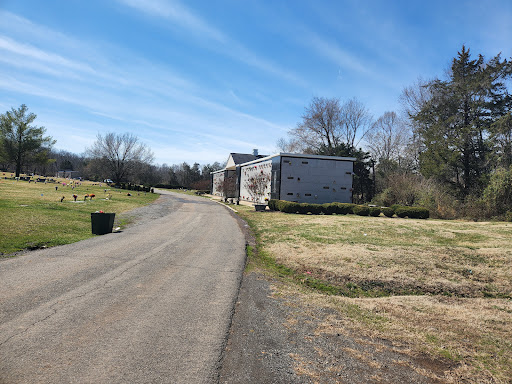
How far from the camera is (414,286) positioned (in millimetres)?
7602

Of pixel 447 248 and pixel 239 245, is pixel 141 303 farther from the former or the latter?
pixel 447 248

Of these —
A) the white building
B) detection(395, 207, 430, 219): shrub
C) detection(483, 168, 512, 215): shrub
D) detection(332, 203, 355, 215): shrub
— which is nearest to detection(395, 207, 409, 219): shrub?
detection(395, 207, 430, 219): shrub

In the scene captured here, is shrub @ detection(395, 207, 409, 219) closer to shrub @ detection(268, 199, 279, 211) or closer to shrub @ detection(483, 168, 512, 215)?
shrub @ detection(483, 168, 512, 215)

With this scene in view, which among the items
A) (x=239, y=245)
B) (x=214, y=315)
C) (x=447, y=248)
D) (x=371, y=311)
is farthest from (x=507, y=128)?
(x=214, y=315)

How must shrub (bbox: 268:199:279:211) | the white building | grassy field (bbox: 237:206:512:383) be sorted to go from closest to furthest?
grassy field (bbox: 237:206:512:383) < shrub (bbox: 268:199:279:211) < the white building

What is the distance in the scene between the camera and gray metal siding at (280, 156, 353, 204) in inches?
1166

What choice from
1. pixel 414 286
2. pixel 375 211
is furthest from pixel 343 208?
pixel 414 286

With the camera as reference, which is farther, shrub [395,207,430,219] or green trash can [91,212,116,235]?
shrub [395,207,430,219]

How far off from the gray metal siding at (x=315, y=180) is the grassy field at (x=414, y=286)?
50.3 feet

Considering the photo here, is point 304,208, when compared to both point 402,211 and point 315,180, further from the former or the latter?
point 402,211

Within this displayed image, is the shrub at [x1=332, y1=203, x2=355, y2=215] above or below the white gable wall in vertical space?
below

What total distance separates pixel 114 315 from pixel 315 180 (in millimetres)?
26824

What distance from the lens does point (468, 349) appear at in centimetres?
432

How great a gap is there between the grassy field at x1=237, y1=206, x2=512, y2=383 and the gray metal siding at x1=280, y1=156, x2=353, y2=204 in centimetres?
1534
